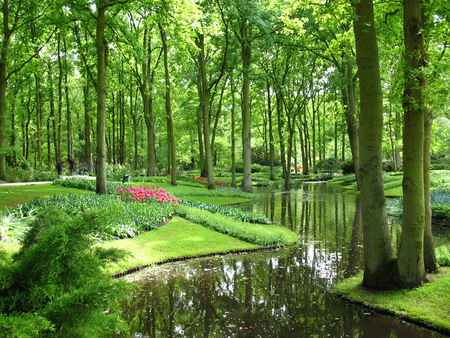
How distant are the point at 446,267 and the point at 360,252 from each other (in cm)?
186

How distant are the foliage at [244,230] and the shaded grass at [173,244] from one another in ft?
Result: 0.97

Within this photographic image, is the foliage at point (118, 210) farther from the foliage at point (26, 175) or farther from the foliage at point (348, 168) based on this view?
the foliage at point (348, 168)

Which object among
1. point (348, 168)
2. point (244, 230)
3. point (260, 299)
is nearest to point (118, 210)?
point (244, 230)

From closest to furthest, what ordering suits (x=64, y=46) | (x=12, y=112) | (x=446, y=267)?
(x=446, y=267)
(x=64, y=46)
(x=12, y=112)

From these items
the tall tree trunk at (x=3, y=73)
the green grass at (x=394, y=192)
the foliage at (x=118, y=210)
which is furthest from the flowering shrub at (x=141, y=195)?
the green grass at (x=394, y=192)

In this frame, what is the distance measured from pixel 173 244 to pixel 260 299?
10.8 feet

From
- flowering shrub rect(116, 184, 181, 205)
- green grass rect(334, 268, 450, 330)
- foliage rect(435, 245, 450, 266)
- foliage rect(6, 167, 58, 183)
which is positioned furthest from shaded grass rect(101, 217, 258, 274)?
foliage rect(6, 167, 58, 183)

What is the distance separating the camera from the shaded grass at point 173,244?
22.1 ft

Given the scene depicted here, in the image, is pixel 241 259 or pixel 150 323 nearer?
pixel 150 323

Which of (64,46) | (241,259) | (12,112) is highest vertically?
(64,46)

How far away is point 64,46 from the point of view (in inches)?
857

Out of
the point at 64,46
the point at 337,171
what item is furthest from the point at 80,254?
the point at 337,171

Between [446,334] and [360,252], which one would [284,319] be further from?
[360,252]

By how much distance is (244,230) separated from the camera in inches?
347
